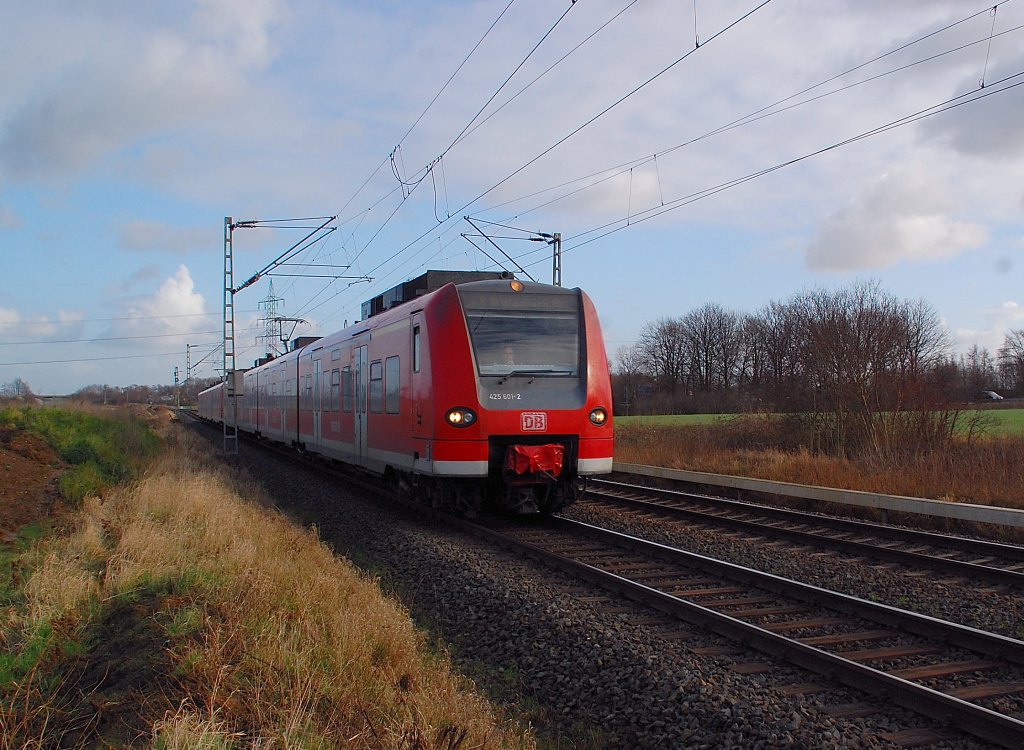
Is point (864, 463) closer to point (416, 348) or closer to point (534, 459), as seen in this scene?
point (534, 459)

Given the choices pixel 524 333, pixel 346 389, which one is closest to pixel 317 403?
pixel 346 389

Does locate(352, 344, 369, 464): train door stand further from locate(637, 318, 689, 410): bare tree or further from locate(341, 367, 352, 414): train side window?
locate(637, 318, 689, 410): bare tree

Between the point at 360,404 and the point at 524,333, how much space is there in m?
4.69

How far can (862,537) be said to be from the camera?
33.0ft

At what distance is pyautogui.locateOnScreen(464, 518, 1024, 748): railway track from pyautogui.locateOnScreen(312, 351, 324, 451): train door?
10.3m

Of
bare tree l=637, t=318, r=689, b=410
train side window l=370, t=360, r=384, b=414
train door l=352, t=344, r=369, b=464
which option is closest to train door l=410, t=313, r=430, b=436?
train side window l=370, t=360, r=384, b=414

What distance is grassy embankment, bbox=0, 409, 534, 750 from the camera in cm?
409

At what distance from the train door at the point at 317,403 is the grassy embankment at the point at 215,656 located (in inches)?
364

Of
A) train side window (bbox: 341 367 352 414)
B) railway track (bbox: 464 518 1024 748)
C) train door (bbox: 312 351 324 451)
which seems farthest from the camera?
train door (bbox: 312 351 324 451)

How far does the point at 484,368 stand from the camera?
10.3 meters

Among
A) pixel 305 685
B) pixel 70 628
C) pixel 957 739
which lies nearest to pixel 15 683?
pixel 70 628

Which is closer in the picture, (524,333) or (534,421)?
(534,421)

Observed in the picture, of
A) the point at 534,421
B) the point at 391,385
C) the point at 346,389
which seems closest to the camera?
the point at 534,421

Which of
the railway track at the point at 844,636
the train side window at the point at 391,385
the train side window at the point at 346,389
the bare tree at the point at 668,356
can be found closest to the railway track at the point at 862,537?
the railway track at the point at 844,636
